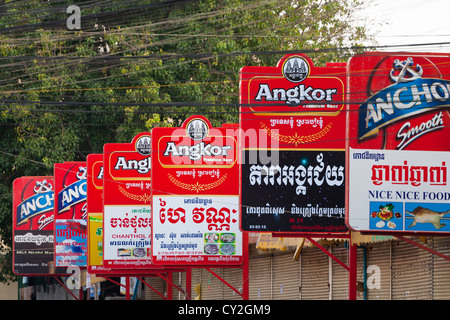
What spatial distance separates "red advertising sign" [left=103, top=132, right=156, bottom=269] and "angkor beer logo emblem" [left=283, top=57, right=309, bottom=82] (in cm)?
795

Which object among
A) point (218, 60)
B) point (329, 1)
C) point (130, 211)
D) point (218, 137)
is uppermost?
point (329, 1)

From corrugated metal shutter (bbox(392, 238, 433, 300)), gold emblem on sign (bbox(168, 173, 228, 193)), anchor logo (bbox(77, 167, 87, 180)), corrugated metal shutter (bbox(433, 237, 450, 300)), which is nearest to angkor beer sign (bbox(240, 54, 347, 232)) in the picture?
corrugated metal shutter (bbox(392, 238, 433, 300))

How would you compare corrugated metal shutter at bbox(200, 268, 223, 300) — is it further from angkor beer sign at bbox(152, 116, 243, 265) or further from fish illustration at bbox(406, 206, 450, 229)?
fish illustration at bbox(406, 206, 450, 229)

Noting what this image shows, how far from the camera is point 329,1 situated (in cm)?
3725

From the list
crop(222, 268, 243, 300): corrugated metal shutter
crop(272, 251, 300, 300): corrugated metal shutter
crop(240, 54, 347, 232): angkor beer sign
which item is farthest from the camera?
crop(222, 268, 243, 300): corrugated metal shutter

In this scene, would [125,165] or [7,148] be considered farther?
[7,148]

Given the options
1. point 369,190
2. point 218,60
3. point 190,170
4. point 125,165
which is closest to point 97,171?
point 125,165

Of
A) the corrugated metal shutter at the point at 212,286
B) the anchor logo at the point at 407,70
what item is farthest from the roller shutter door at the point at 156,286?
the anchor logo at the point at 407,70

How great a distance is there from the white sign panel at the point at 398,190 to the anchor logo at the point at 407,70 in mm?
1309

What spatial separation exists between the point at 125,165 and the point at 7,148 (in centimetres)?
1366

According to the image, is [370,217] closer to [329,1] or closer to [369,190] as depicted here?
[369,190]

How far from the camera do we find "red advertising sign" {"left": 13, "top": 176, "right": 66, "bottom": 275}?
3331cm

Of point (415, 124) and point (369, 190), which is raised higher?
point (415, 124)

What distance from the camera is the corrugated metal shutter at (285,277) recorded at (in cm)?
2439
